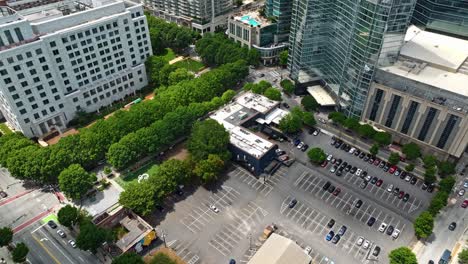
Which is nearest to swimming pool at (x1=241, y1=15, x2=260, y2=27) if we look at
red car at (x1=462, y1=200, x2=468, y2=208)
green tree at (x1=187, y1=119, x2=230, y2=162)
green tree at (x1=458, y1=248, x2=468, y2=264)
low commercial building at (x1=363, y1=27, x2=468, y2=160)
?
low commercial building at (x1=363, y1=27, x2=468, y2=160)

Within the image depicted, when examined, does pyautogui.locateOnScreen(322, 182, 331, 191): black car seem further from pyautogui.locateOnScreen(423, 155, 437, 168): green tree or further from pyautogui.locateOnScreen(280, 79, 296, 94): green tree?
pyautogui.locateOnScreen(280, 79, 296, 94): green tree

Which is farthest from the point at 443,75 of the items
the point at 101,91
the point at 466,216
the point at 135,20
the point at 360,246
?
the point at 101,91

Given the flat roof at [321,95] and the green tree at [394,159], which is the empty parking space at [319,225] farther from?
the flat roof at [321,95]

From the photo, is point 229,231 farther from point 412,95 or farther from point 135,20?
point 135,20

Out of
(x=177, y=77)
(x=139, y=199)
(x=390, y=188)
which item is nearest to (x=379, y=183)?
(x=390, y=188)

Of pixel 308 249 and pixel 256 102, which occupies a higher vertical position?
pixel 256 102

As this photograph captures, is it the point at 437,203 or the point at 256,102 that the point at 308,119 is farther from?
the point at 437,203
